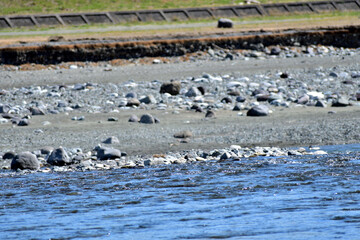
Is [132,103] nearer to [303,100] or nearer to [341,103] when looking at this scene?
[303,100]

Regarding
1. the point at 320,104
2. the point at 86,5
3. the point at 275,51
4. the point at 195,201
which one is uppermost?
the point at 86,5

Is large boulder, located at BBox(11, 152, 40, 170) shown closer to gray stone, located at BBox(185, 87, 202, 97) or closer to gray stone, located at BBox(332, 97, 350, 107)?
gray stone, located at BBox(332, 97, 350, 107)

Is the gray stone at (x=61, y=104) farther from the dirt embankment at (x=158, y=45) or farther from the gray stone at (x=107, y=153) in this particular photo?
the dirt embankment at (x=158, y=45)

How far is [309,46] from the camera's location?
24391 millimetres

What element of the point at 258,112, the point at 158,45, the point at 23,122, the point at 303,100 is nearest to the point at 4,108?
the point at 23,122

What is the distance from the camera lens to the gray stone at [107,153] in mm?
8766

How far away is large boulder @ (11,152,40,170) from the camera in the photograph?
27.2 ft

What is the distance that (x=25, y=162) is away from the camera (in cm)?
830

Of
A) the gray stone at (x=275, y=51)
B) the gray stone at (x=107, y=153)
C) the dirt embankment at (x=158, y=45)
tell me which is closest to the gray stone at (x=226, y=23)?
the dirt embankment at (x=158, y=45)

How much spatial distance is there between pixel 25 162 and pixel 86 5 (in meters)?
32.7

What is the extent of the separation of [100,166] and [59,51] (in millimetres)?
13824

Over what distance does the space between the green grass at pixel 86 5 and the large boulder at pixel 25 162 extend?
29.9 metres

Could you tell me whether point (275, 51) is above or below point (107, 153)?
below

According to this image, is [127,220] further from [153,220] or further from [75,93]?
[75,93]
